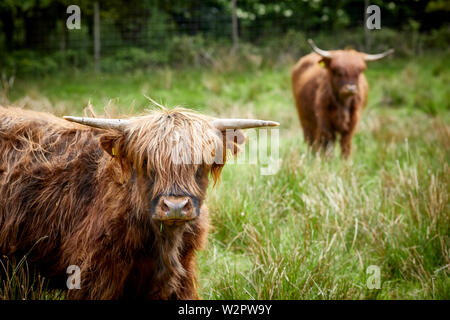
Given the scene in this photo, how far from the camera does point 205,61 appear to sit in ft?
40.1

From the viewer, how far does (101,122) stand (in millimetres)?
2275

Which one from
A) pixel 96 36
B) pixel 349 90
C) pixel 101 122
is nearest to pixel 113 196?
pixel 101 122

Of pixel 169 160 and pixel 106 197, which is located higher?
pixel 169 160

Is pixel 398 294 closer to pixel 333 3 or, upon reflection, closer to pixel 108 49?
pixel 108 49

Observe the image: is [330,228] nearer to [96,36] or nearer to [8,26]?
[96,36]

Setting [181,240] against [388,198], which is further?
[388,198]

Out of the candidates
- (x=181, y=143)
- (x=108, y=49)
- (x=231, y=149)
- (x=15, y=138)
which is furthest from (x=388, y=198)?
(x=108, y=49)

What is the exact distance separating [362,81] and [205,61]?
20.4ft

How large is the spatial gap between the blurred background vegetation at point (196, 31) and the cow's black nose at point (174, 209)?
975cm

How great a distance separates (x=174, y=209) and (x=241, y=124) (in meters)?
0.58

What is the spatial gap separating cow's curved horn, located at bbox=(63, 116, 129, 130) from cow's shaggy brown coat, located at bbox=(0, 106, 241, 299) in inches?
1.9

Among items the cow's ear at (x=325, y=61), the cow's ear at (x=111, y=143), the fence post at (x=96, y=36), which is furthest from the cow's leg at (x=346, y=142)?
the fence post at (x=96, y=36)

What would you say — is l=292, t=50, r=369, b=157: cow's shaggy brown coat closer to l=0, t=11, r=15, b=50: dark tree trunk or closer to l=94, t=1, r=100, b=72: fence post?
l=94, t=1, r=100, b=72: fence post

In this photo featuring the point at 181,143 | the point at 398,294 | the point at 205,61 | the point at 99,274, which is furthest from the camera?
the point at 205,61
